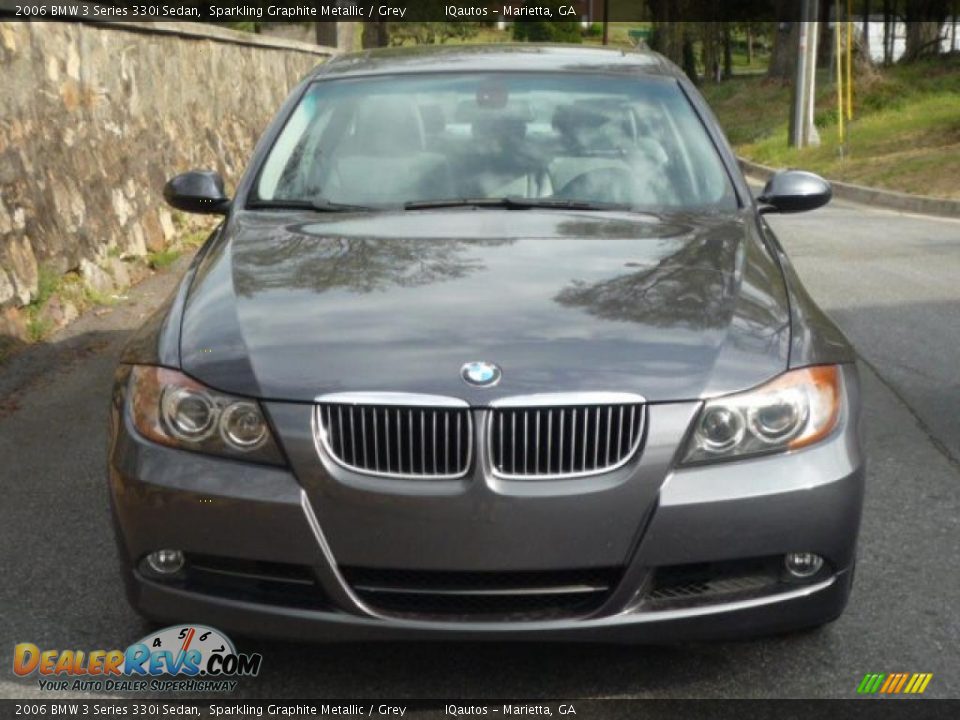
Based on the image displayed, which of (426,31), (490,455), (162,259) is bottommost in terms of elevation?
(426,31)

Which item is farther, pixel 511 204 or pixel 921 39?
pixel 921 39

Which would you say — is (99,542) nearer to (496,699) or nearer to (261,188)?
(261,188)

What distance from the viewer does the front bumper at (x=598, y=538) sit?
3.24 metres

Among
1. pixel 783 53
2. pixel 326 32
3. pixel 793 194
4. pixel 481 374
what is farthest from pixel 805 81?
pixel 481 374

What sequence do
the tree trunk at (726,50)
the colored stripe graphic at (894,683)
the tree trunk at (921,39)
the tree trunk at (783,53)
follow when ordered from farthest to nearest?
1. the tree trunk at (726,50)
2. the tree trunk at (921,39)
3. the tree trunk at (783,53)
4. the colored stripe graphic at (894,683)

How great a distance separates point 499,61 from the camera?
18.0 feet

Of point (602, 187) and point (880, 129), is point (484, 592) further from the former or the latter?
point (880, 129)

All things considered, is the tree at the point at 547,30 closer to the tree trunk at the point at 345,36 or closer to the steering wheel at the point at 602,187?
the tree trunk at the point at 345,36

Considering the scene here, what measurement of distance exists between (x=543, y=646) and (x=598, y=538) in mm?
599

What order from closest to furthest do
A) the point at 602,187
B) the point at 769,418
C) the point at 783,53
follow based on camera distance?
the point at 769,418 → the point at 602,187 → the point at 783,53

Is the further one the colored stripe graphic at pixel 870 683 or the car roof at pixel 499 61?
the car roof at pixel 499 61

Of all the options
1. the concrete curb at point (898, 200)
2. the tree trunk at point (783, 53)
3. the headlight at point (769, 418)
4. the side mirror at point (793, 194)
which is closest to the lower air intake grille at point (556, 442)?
the headlight at point (769, 418)

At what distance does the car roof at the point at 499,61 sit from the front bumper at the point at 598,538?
95.1 inches

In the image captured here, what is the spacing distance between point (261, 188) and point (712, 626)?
232 centimetres
